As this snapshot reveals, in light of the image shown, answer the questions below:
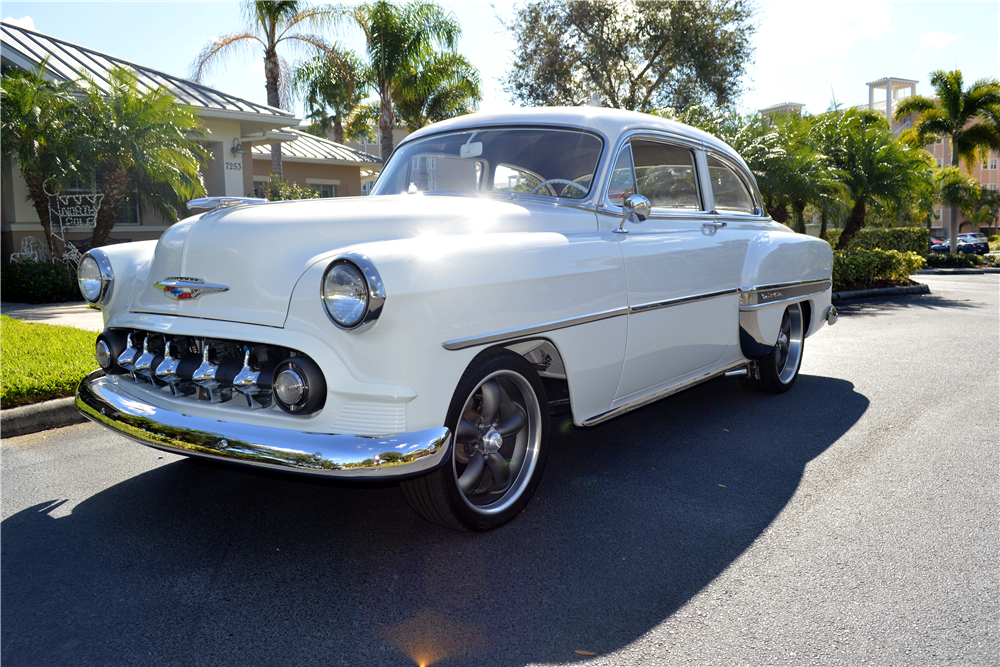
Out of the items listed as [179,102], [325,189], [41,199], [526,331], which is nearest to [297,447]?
[526,331]

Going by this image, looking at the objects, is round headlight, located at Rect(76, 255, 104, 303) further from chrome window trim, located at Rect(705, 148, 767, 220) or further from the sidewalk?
the sidewalk

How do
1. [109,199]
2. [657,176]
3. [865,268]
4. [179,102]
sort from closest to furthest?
[657,176] < [109,199] < [179,102] < [865,268]

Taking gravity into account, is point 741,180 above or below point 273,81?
below

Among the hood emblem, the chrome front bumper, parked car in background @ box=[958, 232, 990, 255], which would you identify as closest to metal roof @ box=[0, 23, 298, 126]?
the hood emblem

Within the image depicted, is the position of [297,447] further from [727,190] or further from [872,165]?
[872,165]

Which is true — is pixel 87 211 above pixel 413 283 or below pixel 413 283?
above

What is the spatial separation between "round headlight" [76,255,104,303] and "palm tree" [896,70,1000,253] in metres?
32.5

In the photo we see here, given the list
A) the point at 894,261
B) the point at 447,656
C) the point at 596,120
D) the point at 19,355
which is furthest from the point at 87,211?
the point at 894,261

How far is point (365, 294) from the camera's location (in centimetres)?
244

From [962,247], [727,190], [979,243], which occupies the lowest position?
[962,247]

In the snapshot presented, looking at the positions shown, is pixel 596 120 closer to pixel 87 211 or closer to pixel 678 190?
pixel 678 190

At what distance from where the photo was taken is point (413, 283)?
8.24 ft

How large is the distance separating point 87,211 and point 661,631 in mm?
13568

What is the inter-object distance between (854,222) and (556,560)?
1491cm
